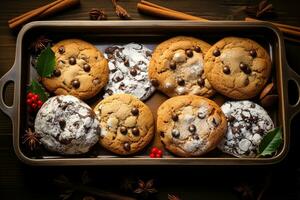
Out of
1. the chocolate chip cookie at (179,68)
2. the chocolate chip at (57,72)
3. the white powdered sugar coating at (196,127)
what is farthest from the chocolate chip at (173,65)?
the chocolate chip at (57,72)

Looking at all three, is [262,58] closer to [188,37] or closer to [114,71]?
[188,37]

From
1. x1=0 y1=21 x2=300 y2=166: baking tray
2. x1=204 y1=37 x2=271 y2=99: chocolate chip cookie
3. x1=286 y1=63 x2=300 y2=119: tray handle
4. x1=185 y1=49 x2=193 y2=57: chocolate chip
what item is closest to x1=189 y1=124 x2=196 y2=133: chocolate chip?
x1=0 y1=21 x2=300 y2=166: baking tray

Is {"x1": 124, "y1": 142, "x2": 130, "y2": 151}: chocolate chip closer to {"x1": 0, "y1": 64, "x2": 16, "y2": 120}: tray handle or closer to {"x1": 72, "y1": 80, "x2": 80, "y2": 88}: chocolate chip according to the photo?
{"x1": 72, "y1": 80, "x2": 80, "y2": 88}: chocolate chip

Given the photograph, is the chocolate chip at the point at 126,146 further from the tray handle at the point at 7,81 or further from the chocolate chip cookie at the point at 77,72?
the tray handle at the point at 7,81

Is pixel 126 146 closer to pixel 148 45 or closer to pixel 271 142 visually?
pixel 148 45

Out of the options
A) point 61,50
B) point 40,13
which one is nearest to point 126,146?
point 61,50

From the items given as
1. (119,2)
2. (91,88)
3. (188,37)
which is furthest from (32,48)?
(188,37)
